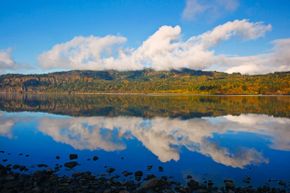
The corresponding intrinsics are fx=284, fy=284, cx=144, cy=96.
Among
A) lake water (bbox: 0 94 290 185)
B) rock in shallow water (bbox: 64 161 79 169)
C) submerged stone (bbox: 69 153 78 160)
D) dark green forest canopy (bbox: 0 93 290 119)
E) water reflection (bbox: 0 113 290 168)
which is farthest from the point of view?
dark green forest canopy (bbox: 0 93 290 119)

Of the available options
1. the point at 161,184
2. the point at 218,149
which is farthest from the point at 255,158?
the point at 161,184

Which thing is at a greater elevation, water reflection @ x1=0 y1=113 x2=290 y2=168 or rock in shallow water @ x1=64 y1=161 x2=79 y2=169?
rock in shallow water @ x1=64 y1=161 x2=79 y2=169

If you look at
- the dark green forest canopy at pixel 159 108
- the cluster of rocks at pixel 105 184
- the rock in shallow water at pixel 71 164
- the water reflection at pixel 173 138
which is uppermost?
the cluster of rocks at pixel 105 184

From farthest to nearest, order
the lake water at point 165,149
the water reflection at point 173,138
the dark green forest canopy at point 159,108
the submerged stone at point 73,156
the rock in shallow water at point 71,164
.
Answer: the dark green forest canopy at point 159,108, the water reflection at point 173,138, the submerged stone at point 73,156, the rock in shallow water at point 71,164, the lake water at point 165,149

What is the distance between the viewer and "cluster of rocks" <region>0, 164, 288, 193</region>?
19141 mm

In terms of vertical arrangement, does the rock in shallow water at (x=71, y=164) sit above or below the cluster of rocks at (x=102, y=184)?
below

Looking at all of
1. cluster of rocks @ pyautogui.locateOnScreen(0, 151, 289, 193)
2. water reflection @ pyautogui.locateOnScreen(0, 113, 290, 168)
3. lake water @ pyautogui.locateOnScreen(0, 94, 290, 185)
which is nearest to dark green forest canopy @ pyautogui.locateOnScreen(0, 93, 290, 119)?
water reflection @ pyautogui.locateOnScreen(0, 113, 290, 168)

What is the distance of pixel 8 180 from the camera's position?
20.9 m

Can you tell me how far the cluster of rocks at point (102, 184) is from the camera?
19.1 m

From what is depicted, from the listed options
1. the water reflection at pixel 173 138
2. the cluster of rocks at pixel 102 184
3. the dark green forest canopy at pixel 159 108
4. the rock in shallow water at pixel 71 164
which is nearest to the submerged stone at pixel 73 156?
the rock in shallow water at pixel 71 164

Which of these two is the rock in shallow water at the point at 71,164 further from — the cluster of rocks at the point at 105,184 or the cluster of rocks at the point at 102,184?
the cluster of rocks at the point at 102,184

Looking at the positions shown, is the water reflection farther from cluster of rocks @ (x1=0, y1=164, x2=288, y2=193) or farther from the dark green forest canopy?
the dark green forest canopy

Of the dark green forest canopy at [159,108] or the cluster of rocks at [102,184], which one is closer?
the cluster of rocks at [102,184]

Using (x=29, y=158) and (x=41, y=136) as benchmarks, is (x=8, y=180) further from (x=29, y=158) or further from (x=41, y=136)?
(x=41, y=136)
